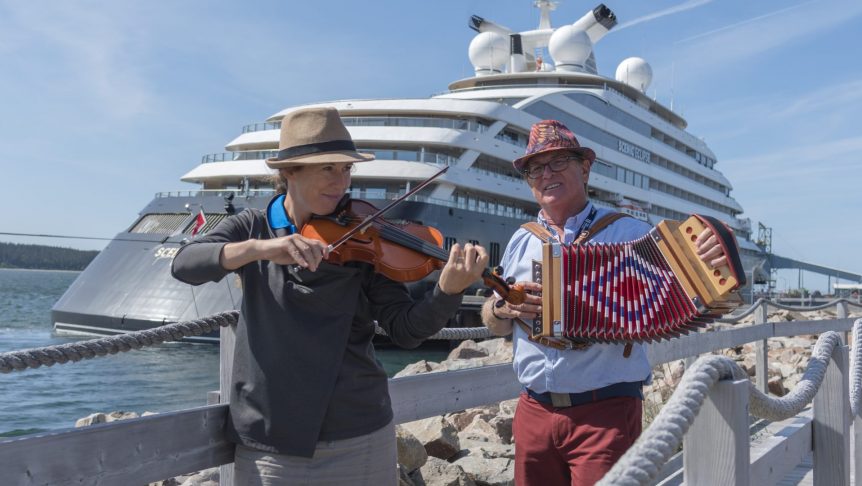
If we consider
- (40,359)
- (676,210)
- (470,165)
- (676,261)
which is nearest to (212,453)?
(40,359)

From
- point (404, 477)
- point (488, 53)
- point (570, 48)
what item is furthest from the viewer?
point (570, 48)

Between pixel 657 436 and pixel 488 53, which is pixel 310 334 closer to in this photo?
pixel 657 436

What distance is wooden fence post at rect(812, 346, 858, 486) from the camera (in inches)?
118

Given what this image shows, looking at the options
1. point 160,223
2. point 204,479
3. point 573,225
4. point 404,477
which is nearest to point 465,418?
point 404,477

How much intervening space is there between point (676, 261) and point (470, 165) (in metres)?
20.3

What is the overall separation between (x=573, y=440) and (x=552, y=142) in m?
1.07

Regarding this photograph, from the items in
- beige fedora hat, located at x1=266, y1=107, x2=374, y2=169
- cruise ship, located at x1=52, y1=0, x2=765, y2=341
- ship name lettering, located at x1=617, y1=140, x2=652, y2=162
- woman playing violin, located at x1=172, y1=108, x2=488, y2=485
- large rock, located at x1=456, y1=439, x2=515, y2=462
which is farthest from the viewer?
ship name lettering, located at x1=617, y1=140, x2=652, y2=162

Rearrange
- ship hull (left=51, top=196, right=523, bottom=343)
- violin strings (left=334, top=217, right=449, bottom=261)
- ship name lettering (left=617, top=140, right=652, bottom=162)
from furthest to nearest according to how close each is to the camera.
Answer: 1. ship name lettering (left=617, top=140, right=652, bottom=162)
2. ship hull (left=51, top=196, right=523, bottom=343)
3. violin strings (left=334, top=217, right=449, bottom=261)

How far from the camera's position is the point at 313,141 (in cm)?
232

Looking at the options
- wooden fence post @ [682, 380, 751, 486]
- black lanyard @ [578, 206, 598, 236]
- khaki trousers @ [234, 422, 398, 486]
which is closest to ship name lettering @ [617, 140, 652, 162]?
black lanyard @ [578, 206, 598, 236]

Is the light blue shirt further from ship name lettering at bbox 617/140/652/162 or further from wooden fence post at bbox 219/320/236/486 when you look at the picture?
ship name lettering at bbox 617/140/652/162

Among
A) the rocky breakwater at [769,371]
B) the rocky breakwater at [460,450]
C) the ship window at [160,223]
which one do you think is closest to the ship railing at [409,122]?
the ship window at [160,223]

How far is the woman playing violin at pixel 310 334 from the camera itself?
6.86 feet

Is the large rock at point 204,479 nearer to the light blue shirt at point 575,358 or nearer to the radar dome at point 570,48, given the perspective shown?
the light blue shirt at point 575,358
